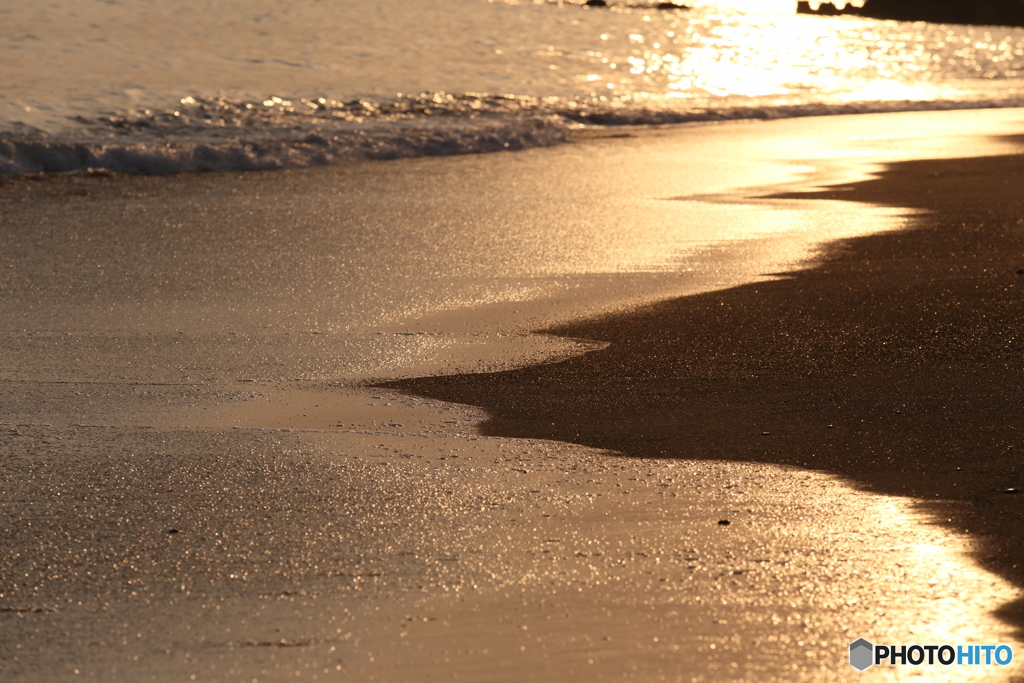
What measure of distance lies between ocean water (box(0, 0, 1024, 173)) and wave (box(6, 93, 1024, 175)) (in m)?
0.03

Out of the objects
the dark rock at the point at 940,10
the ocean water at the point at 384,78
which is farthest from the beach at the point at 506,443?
the dark rock at the point at 940,10

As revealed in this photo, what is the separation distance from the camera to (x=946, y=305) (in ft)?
15.6

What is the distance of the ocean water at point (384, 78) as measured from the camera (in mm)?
10711

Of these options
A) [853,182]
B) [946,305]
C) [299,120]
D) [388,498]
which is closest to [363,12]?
[299,120]

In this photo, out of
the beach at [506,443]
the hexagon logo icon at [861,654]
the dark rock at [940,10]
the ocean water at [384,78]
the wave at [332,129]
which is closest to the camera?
the hexagon logo icon at [861,654]

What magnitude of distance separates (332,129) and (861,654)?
10.3 m

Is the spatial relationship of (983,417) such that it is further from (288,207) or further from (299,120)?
(299,120)

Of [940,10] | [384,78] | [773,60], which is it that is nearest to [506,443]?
[384,78]

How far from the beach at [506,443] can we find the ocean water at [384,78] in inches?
144

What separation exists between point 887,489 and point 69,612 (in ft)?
6.59

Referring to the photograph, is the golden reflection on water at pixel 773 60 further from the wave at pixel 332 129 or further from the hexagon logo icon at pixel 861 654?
the hexagon logo icon at pixel 861 654

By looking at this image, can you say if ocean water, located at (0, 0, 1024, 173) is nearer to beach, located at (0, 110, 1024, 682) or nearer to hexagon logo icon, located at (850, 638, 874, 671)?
beach, located at (0, 110, 1024, 682)

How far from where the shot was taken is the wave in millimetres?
9375

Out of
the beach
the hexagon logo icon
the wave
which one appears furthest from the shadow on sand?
the wave
